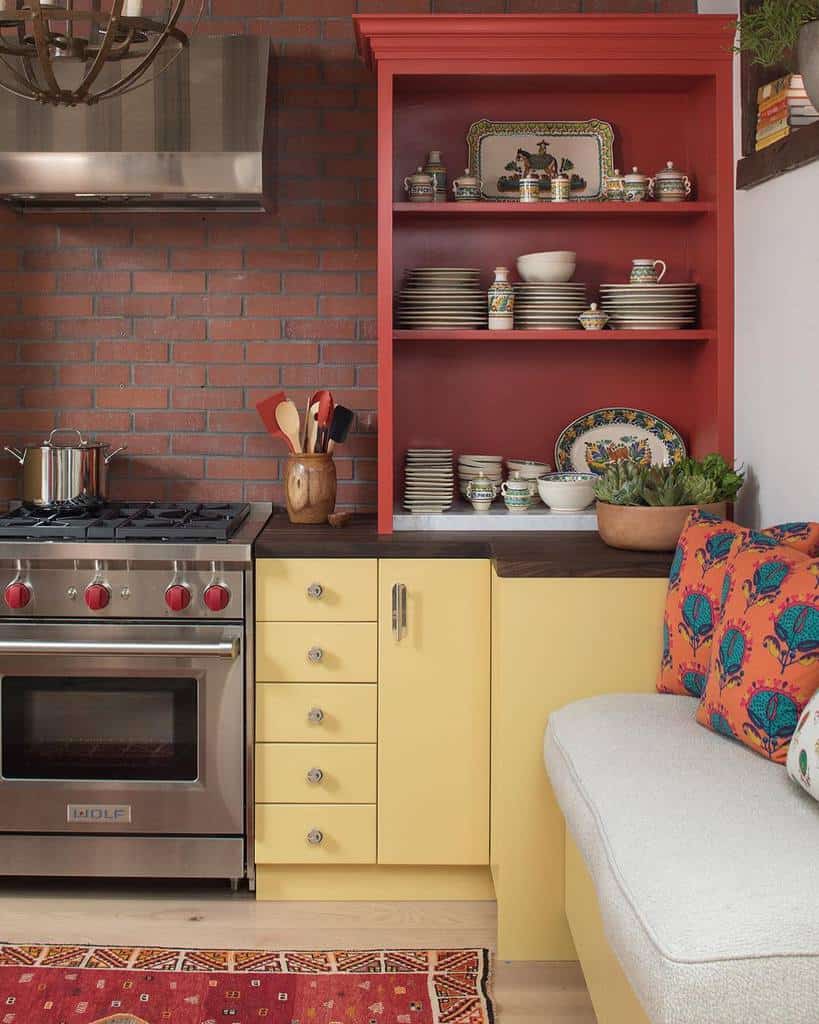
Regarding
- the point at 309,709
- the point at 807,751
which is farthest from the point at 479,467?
the point at 807,751

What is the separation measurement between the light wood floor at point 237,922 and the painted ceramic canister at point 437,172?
1.85 m

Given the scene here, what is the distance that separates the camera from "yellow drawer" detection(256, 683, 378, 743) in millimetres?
2803

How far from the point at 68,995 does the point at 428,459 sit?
1.58 metres

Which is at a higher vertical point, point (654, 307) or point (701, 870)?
point (654, 307)

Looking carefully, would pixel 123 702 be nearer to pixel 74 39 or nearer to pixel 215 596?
pixel 215 596

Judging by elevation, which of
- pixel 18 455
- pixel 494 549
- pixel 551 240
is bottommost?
pixel 494 549

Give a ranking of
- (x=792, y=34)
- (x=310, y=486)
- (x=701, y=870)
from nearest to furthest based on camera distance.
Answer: (x=701, y=870)
(x=792, y=34)
(x=310, y=486)

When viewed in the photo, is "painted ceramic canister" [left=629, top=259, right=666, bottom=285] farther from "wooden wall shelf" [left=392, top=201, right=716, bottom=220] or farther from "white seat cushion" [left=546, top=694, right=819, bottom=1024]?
"white seat cushion" [left=546, top=694, right=819, bottom=1024]

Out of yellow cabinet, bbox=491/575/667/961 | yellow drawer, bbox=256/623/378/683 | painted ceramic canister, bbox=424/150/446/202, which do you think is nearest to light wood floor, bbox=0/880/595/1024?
yellow cabinet, bbox=491/575/667/961

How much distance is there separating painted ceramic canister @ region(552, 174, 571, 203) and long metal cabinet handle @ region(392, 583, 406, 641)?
44.5 inches

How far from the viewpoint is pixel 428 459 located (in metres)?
3.21

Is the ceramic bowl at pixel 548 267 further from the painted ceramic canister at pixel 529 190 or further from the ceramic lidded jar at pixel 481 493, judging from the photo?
the ceramic lidded jar at pixel 481 493

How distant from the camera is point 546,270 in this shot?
3.17m

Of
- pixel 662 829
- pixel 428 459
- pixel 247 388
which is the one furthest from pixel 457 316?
pixel 662 829
